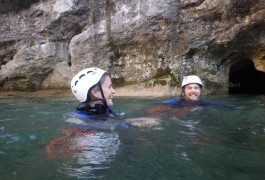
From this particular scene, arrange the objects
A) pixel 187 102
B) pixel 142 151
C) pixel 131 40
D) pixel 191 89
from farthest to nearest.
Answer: pixel 131 40
pixel 191 89
pixel 187 102
pixel 142 151

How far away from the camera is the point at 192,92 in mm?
7953

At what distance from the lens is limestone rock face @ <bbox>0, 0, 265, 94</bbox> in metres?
11.0

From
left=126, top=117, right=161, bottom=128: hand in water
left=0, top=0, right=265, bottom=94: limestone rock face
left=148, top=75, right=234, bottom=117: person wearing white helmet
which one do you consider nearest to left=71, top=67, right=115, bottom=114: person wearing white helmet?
left=126, top=117, right=161, bottom=128: hand in water

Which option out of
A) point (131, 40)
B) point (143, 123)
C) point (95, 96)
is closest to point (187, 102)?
point (143, 123)

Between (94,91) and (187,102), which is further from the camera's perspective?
(187,102)

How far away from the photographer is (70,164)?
3.65 metres

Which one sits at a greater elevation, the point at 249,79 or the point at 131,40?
the point at 131,40

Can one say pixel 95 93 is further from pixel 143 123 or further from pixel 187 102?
pixel 187 102

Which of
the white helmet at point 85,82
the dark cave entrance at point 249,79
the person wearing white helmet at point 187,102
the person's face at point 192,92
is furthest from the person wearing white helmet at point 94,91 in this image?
the dark cave entrance at point 249,79

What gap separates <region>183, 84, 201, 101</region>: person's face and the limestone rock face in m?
3.32

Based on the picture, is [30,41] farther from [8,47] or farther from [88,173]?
[88,173]

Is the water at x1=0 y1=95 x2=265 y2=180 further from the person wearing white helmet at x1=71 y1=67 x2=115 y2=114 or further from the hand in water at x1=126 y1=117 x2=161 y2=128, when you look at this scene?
the person wearing white helmet at x1=71 y1=67 x2=115 y2=114

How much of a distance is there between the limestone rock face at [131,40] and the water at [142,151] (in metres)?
5.26

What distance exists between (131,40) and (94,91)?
688cm
